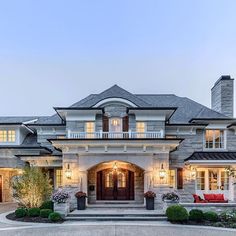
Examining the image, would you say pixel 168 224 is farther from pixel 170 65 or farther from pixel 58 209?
pixel 170 65

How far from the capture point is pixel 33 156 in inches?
731

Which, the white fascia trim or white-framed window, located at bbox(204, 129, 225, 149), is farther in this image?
white-framed window, located at bbox(204, 129, 225, 149)

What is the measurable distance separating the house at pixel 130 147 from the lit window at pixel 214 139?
0.07m

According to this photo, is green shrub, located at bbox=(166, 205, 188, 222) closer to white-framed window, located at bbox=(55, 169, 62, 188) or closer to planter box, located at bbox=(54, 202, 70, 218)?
planter box, located at bbox=(54, 202, 70, 218)

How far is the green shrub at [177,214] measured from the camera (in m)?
12.7

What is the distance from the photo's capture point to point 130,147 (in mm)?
16234

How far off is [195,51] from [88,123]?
78898 mm

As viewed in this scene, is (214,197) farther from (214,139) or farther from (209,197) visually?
(214,139)

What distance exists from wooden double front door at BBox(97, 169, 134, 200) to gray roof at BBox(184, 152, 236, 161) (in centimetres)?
428

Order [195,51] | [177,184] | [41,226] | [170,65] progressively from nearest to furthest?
[41,226] → [177,184] → [170,65] → [195,51]

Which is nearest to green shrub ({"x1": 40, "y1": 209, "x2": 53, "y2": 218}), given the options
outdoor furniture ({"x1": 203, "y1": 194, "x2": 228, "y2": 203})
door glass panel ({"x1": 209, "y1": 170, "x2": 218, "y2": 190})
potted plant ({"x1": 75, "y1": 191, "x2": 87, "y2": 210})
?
potted plant ({"x1": 75, "y1": 191, "x2": 87, "y2": 210})

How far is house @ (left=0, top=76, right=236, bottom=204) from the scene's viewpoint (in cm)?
1622

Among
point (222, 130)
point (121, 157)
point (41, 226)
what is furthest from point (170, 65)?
point (41, 226)

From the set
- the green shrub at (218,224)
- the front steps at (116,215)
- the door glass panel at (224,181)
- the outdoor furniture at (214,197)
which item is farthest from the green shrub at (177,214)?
the door glass panel at (224,181)
